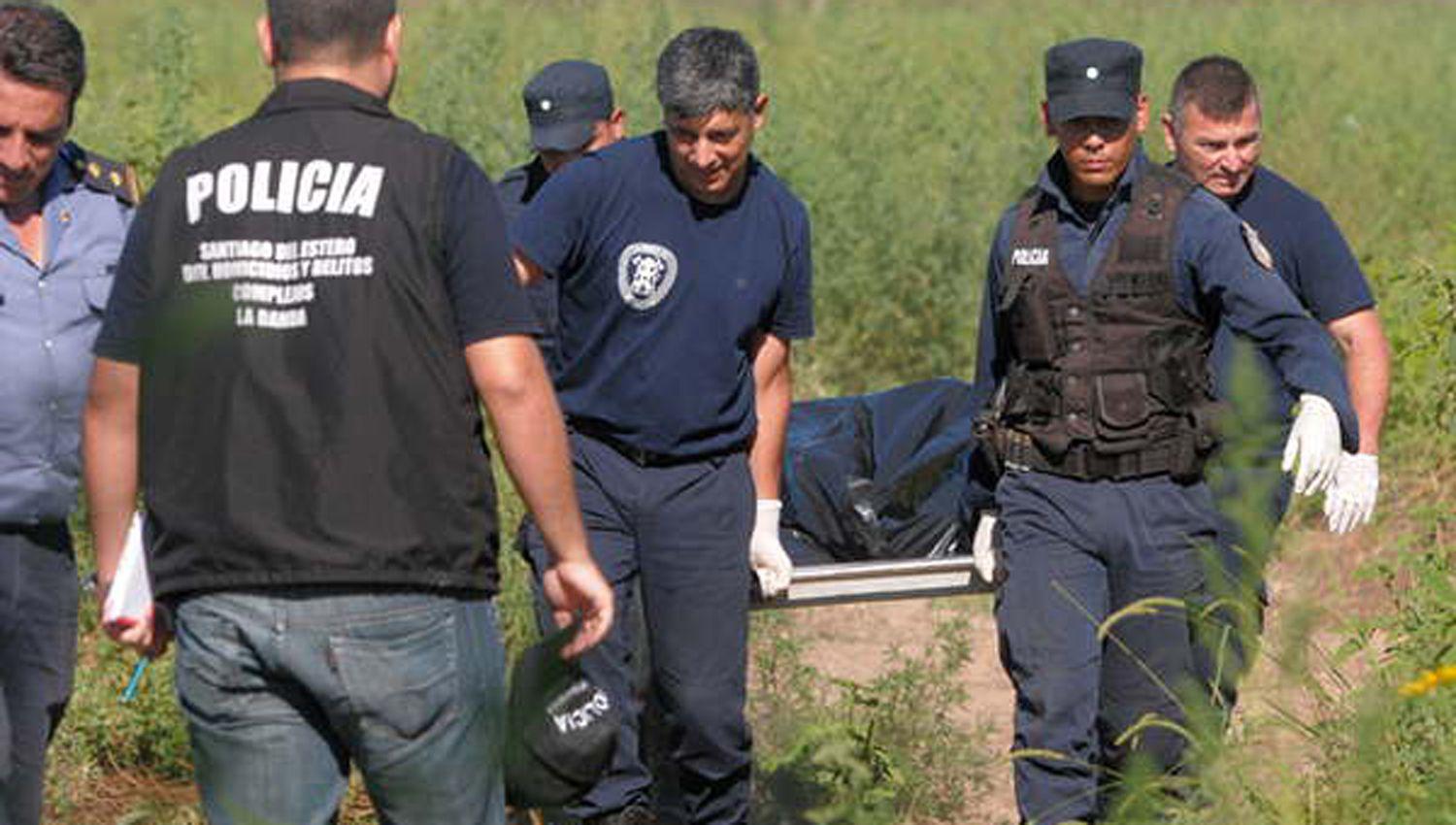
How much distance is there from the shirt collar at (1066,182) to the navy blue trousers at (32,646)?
6.82ft

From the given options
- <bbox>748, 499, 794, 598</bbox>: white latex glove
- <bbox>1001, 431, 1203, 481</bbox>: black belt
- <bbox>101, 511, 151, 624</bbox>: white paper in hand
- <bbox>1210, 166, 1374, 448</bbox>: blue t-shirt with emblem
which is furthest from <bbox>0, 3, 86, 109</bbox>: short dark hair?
<bbox>1210, 166, 1374, 448</bbox>: blue t-shirt with emblem

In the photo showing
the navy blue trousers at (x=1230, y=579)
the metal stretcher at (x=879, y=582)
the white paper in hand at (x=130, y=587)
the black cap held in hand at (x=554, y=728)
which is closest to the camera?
the white paper in hand at (x=130, y=587)

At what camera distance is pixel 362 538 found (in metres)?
3.61

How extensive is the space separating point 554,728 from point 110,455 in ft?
2.58

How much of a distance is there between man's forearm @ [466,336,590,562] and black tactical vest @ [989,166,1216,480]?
1.82 m

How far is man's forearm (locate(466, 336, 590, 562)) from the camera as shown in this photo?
3648 mm

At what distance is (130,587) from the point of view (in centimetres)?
377

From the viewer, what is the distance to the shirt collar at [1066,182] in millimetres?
5336

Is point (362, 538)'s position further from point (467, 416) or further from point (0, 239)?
point (0, 239)

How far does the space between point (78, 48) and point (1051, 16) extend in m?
13.3

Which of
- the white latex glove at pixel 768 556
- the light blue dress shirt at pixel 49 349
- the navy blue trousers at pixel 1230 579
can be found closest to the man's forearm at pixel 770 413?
the white latex glove at pixel 768 556

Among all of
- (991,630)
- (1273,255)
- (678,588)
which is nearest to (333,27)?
(678,588)

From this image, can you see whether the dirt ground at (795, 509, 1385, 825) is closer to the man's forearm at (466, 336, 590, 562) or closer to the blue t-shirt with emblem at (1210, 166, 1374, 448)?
the blue t-shirt with emblem at (1210, 166, 1374, 448)

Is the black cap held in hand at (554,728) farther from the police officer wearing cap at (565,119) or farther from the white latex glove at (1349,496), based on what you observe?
→ the police officer wearing cap at (565,119)
